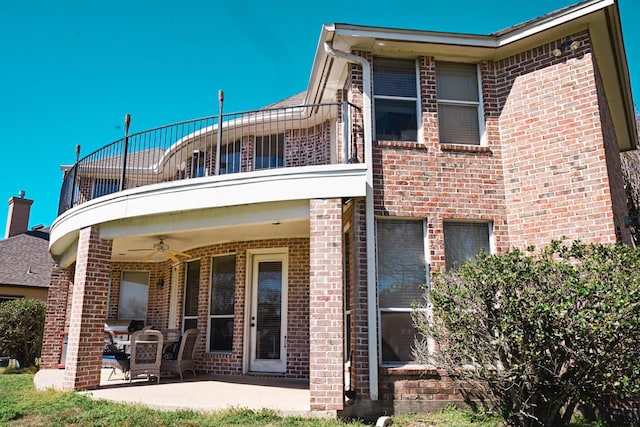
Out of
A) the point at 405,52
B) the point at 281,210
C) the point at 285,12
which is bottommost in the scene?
the point at 281,210

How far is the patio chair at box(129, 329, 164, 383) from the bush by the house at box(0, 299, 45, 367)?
6183mm

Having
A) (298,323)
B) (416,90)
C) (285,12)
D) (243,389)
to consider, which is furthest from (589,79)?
(285,12)

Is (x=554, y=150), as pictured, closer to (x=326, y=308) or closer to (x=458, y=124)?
(x=458, y=124)

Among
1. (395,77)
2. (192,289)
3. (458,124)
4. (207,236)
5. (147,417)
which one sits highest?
(395,77)

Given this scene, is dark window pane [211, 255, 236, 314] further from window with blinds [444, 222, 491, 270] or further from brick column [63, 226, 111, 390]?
window with blinds [444, 222, 491, 270]

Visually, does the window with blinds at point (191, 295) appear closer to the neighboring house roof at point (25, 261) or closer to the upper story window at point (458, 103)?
the upper story window at point (458, 103)

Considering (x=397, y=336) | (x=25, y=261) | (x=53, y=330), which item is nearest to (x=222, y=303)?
(x=53, y=330)

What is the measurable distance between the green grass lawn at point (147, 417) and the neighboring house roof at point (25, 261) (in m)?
13.0

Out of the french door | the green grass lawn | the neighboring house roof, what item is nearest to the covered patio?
the green grass lawn

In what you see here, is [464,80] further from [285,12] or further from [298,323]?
[285,12]

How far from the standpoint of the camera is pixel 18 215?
78.9 ft

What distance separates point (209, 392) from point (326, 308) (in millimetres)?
2820

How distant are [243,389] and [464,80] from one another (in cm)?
663

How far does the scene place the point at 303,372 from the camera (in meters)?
9.83
